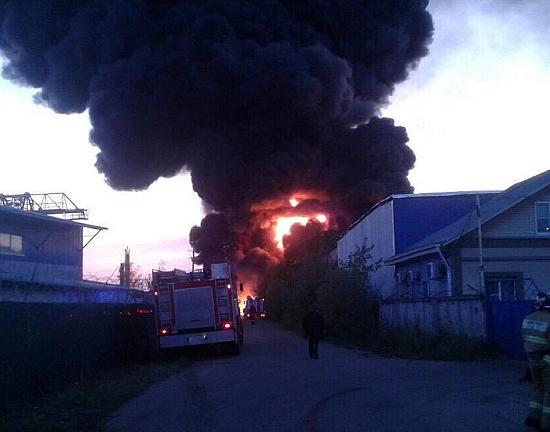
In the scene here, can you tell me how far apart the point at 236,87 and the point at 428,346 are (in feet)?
66.1

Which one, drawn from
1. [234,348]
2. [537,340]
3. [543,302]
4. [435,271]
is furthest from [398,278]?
[537,340]

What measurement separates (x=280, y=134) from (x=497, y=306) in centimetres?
2213

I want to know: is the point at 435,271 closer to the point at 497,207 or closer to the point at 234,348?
the point at 497,207

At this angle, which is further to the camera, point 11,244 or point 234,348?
point 11,244

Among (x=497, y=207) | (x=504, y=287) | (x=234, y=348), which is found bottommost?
(x=234, y=348)

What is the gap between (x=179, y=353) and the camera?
23.5 metres

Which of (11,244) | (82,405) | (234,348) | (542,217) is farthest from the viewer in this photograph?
(11,244)

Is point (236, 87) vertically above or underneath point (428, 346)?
above

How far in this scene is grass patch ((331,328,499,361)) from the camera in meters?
18.5

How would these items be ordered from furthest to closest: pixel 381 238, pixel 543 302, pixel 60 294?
pixel 381 238 → pixel 60 294 → pixel 543 302

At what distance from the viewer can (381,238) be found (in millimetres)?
33062

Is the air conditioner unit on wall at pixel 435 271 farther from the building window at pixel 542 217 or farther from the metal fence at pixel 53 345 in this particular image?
the metal fence at pixel 53 345

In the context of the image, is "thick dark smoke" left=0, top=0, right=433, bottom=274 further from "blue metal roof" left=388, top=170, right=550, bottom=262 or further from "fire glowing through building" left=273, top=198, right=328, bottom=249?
"blue metal roof" left=388, top=170, right=550, bottom=262

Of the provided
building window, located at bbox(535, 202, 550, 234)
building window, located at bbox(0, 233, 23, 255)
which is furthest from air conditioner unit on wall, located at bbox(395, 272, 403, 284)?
building window, located at bbox(0, 233, 23, 255)
